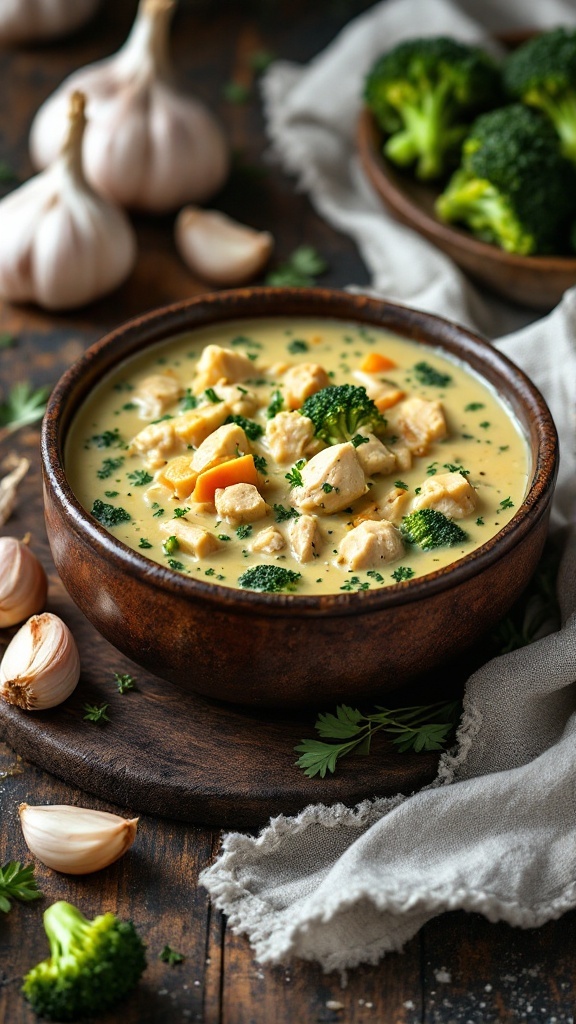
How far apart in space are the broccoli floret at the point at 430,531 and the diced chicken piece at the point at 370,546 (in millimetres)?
58

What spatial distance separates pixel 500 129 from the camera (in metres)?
4.91

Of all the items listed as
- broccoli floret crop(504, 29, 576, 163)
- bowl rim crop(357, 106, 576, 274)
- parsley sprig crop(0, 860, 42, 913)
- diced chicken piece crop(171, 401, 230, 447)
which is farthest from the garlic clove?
parsley sprig crop(0, 860, 42, 913)

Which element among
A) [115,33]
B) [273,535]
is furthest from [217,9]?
[273,535]

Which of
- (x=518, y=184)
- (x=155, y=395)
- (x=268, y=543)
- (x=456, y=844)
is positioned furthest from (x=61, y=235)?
(x=456, y=844)

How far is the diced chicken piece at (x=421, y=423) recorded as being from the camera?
3645 mm

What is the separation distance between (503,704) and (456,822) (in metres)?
0.36

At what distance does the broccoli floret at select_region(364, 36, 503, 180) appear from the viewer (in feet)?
17.2

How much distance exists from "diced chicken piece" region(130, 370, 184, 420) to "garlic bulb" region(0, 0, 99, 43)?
10.9 feet

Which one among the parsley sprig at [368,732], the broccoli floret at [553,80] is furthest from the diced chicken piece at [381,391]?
the broccoli floret at [553,80]

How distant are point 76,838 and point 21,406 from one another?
193cm

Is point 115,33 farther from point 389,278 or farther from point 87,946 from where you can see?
point 87,946

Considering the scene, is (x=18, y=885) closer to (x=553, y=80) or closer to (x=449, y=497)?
(x=449, y=497)

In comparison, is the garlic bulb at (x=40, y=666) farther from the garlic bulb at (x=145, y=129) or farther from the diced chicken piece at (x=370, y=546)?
the garlic bulb at (x=145, y=129)

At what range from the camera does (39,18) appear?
6.36 meters
